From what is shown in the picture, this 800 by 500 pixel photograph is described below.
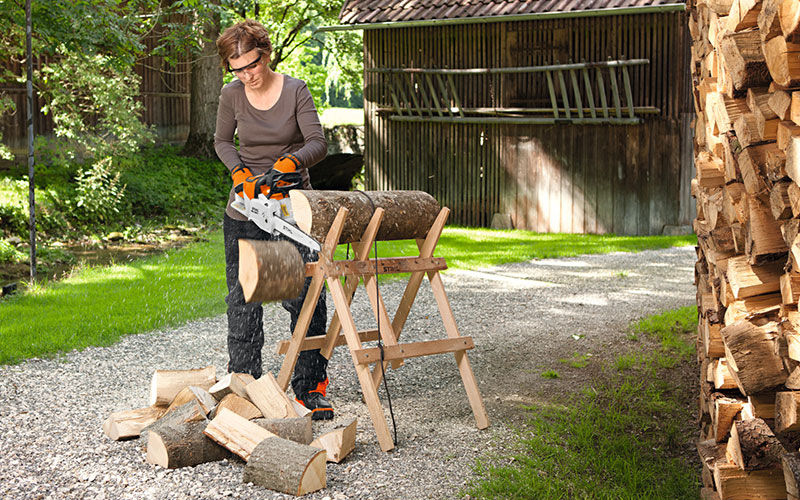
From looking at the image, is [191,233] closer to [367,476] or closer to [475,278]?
[475,278]

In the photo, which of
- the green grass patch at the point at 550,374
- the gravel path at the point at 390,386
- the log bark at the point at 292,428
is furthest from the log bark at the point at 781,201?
the green grass patch at the point at 550,374

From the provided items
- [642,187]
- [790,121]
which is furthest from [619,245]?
[790,121]

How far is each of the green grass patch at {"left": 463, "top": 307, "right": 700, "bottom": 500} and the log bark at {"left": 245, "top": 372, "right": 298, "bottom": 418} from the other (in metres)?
1.05

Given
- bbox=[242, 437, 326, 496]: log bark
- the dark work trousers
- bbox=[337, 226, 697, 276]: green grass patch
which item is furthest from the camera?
bbox=[337, 226, 697, 276]: green grass patch

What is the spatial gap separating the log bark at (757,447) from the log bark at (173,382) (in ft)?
9.96

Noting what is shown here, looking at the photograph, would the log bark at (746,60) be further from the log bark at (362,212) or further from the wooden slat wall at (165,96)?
the wooden slat wall at (165,96)

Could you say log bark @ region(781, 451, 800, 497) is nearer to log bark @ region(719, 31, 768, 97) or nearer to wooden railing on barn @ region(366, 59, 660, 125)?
log bark @ region(719, 31, 768, 97)

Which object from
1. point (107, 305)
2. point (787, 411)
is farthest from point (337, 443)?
point (107, 305)

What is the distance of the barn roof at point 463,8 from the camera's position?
1278cm

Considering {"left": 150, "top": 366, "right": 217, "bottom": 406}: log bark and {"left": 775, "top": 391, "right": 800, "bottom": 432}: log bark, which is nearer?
{"left": 775, "top": 391, "right": 800, "bottom": 432}: log bark

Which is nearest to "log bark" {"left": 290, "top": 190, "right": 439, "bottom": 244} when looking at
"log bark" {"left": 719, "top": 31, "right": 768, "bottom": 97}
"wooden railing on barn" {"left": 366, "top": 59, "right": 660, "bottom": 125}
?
"log bark" {"left": 719, "top": 31, "right": 768, "bottom": 97}

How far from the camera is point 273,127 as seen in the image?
4723 millimetres

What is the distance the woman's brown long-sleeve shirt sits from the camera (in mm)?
4703

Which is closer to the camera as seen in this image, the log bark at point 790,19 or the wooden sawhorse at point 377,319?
the log bark at point 790,19
